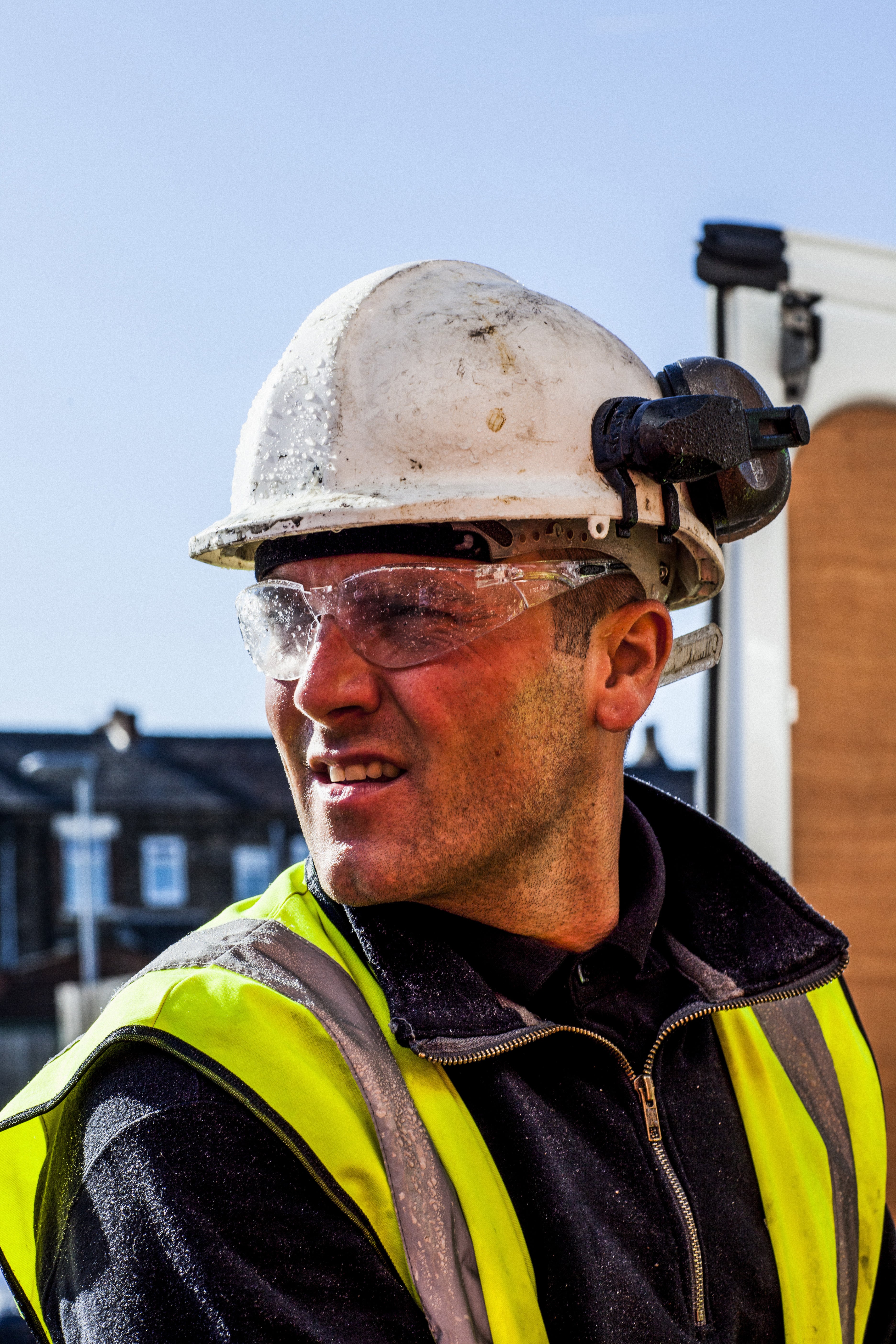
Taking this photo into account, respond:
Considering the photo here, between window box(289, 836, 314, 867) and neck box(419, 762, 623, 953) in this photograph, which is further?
window box(289, 836, 314, 867)

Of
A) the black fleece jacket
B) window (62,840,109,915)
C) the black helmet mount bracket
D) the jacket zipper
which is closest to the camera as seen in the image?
the black fleece jacket

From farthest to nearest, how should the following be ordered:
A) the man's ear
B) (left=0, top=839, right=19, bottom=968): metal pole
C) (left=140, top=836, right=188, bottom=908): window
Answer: (left=140, top=836, right=188, bottom=908): window < (left=0, top=839, right=19, bottom=968): metal pole < the man's ear

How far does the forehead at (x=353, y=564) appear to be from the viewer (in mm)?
2107

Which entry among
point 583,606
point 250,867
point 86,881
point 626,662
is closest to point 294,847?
point 250,867

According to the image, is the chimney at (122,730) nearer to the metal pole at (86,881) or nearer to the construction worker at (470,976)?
the metal pole at (86,881)

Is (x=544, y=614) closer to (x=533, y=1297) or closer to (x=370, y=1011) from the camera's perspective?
(x=370, y=1011)

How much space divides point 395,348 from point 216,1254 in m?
1.31

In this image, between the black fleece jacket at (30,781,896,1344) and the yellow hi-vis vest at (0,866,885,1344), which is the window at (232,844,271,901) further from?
the yellow hi-vis vest at (0,866,885,1344)

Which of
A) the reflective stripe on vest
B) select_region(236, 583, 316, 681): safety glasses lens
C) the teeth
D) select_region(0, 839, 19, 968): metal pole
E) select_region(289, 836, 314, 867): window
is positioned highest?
select_region(236, 583, 316, 681): safety glasses lens

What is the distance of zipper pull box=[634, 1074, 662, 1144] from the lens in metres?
2.03

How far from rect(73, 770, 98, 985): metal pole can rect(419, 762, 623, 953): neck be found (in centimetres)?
2651

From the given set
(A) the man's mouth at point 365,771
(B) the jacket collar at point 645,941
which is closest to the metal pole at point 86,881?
(B) the jacket collar at point 645,941

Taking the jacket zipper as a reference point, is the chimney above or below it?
below

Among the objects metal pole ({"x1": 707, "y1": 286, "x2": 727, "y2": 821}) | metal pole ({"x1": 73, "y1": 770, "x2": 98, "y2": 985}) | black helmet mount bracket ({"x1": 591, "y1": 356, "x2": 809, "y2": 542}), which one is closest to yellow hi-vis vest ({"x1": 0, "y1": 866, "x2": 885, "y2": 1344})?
black helmet mount bracket ({"x1": 591, "y1": 356, "x2": 809, "y2": 542})
